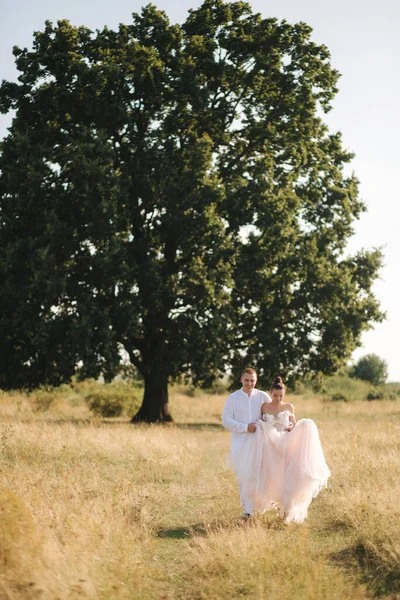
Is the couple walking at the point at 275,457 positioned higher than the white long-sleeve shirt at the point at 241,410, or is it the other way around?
the white long-sleeve shirt at the point at 241,410

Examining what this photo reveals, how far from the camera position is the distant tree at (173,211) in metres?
24.6

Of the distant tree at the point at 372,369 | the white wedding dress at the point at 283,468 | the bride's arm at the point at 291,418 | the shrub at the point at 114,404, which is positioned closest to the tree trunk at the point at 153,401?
the shrub at the point at 114,404

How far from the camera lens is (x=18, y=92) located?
27.2m

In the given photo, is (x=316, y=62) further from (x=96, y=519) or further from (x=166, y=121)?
(x=96, y=519)

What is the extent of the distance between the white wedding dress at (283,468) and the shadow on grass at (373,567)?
1322 millimetres

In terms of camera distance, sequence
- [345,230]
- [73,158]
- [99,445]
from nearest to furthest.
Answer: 1. [99,445]
2. [73,158]
3. [345,230]

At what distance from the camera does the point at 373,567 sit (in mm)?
7641

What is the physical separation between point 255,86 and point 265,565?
76.6 ft

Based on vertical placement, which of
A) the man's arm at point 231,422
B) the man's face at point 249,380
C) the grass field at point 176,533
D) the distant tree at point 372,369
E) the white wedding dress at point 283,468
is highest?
the distant tree at point 372,369

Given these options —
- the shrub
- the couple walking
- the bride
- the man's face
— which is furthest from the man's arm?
the shrub

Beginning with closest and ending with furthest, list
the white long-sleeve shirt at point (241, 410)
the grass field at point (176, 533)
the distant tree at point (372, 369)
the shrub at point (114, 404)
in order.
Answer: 1. the grass field at point (176, 533)
2. the white long-sleeve shirt at point (241, 410)
3. the shrub at point (114, 404)
4. the distant tree at point (372, 369)

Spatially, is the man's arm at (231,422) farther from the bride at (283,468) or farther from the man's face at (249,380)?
the man's face at (249,380)

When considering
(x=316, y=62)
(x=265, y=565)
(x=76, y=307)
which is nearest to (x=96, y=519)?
(x=265, y=565)

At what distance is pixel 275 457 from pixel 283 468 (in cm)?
18
